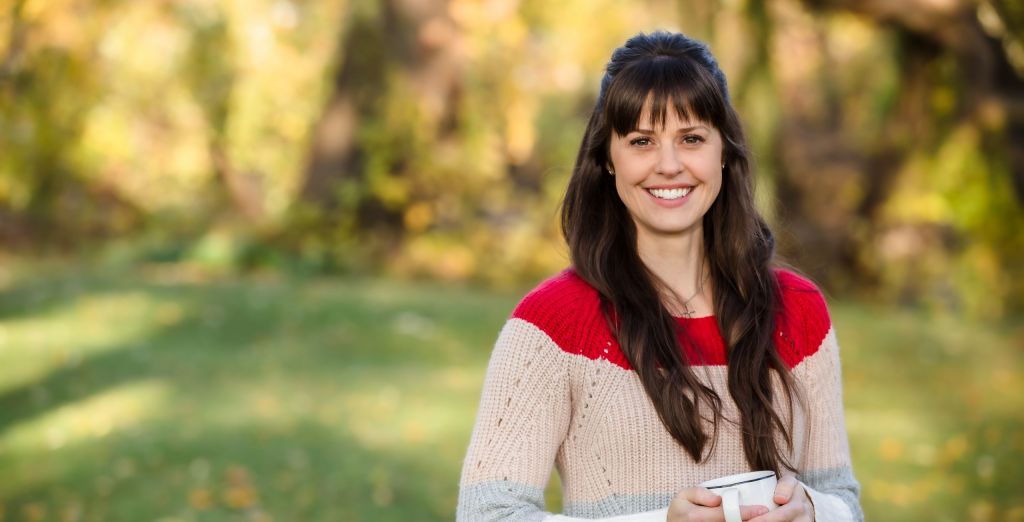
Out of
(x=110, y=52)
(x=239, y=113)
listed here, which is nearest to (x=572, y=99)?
(x=239, y=113)

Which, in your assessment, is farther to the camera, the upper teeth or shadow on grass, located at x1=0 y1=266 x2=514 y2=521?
shadow on grass, located at x1=0 y1=266 x2=514 y2=521

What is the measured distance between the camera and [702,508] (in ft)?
6.55

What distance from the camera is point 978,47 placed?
8.16m

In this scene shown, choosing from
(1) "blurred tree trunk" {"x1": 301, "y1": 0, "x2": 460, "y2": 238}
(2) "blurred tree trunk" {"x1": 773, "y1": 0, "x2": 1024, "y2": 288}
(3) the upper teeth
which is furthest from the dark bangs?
(1) "blurred tree trunk" {"x1": 301, "y1": 0, "x2": 460, "y2": 238}

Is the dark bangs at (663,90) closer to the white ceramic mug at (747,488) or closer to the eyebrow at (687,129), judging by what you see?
the eyebrow at (687,129)

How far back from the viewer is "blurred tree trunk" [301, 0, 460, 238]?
13.3 m

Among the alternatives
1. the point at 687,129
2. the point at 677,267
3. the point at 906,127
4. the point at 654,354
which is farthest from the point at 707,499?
the point at 906,127

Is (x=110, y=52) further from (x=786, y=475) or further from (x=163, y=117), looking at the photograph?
(x=786, y=475)

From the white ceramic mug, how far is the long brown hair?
0.13 m

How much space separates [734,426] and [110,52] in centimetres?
1353

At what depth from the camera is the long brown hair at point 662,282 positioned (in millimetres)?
2160

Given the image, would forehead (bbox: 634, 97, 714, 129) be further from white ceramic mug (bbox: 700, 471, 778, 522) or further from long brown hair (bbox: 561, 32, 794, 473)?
white ceramic mug (bbox: 700, 471, 778, 522)

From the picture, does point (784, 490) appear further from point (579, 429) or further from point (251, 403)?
point (251, 403)

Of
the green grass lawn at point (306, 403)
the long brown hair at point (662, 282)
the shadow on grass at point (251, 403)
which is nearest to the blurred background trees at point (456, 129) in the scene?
the green grass lawn at point (306, 403)
